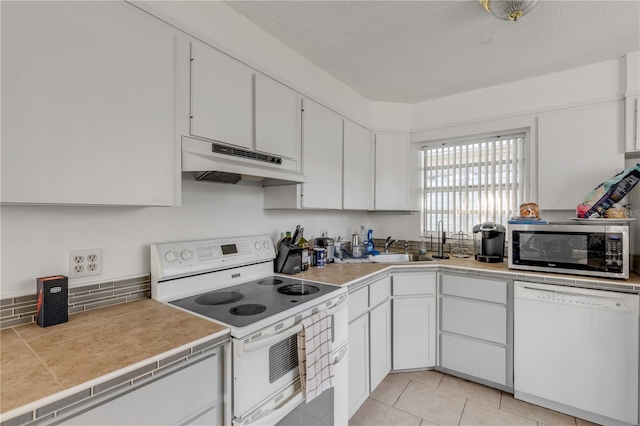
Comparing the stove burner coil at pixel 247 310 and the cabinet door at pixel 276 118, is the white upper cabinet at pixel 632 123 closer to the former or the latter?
the cabinet door at pixel 276 118

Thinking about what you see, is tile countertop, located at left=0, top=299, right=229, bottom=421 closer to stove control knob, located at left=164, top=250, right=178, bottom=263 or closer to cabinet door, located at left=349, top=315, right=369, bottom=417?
stove control knob, located at left=164, top=250, right=178, bottom=263

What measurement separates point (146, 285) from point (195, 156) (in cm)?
71

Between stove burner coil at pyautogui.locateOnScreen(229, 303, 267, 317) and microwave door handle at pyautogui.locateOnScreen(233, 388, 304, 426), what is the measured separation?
0.40 meters

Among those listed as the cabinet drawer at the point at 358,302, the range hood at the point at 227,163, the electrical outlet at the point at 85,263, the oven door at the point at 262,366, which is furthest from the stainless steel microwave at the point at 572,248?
the electrical outlet at the point at 85,263

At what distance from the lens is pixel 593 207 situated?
2107mm

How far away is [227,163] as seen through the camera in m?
1.48

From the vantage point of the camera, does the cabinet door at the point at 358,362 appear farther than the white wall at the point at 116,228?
Yes

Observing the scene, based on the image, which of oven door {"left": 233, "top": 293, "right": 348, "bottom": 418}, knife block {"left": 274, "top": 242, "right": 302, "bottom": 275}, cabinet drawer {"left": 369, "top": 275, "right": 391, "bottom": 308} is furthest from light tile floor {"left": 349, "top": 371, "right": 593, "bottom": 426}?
knife block {"left": 274, "top": 242, "right": 302, "bottom": 275}

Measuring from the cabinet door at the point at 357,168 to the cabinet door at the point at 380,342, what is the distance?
92 centimetres

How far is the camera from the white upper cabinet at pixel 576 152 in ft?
7.45

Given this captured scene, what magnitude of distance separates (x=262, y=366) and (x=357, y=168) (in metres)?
2.00

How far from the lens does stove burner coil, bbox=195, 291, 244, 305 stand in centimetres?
148

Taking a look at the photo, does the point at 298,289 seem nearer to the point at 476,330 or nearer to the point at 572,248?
the point at 476,330

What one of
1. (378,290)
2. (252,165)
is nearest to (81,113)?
(252,165)
